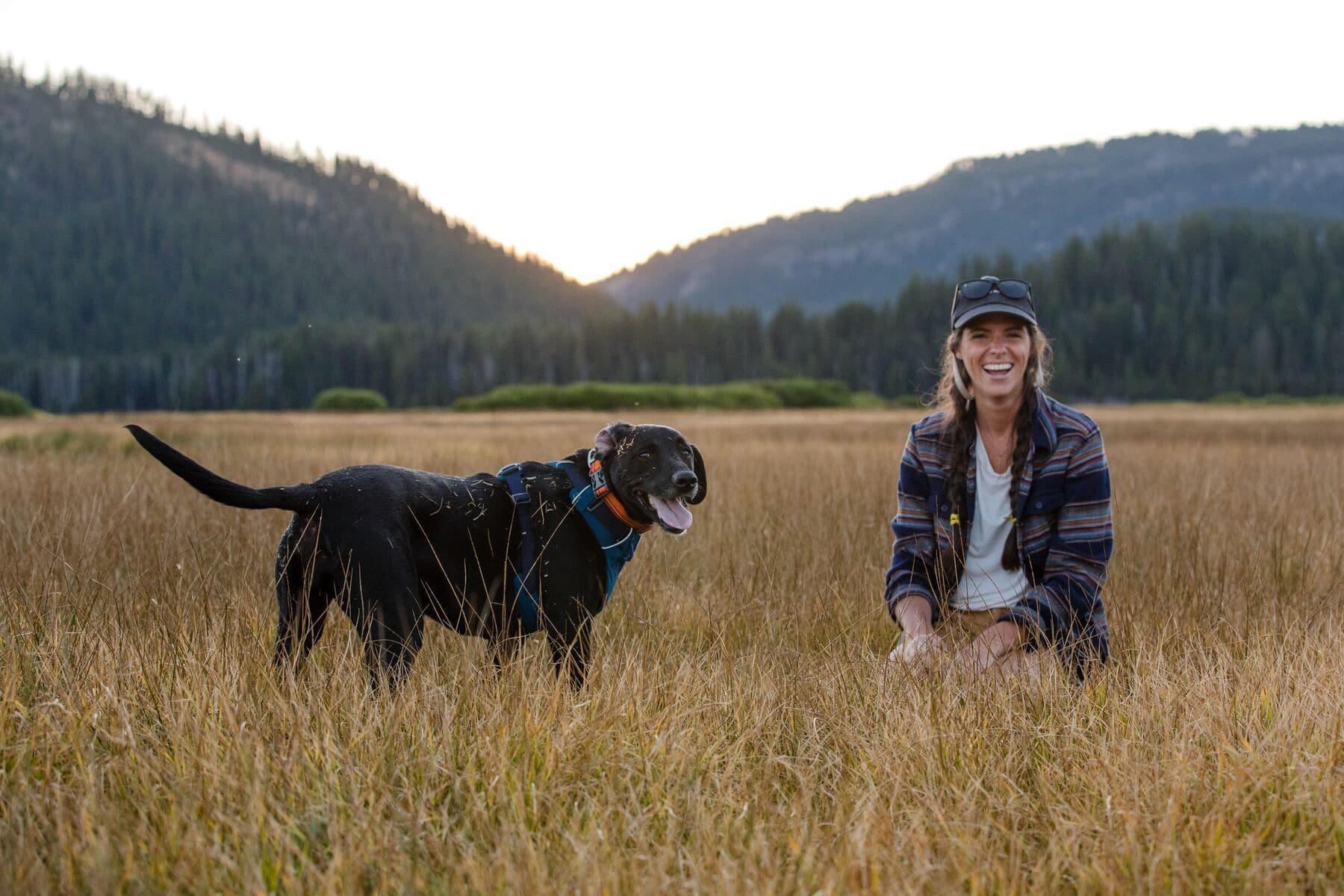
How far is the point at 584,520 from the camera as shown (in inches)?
142

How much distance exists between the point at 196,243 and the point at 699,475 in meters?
146

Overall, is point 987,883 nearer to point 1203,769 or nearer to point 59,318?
point 1203,769

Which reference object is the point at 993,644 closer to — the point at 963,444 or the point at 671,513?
the point at 963,444

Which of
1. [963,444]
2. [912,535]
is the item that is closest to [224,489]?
[912,535]

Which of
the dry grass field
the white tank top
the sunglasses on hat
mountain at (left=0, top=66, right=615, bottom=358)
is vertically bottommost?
the dry grass field

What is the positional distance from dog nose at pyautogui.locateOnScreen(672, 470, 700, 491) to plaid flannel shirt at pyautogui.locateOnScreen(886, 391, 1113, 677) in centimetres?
113

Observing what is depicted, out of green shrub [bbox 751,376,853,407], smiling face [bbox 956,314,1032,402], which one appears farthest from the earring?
green shrub [bbox 751,376,853,407]

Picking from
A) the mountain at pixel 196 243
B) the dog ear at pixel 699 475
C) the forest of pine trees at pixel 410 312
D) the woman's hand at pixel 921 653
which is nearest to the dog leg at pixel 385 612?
the dog ear at pixel 699 475

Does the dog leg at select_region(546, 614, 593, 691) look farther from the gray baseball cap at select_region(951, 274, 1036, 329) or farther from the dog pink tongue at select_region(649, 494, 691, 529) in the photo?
the gray baseball cap at select_region(951, 274, 1036, 329)

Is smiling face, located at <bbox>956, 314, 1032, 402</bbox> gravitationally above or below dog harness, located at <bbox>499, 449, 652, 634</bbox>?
above

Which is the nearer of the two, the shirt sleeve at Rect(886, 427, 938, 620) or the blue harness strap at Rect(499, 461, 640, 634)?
the blue harness strap at Rect(499, 461, 640, 634)

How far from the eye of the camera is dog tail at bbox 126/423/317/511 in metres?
2.90

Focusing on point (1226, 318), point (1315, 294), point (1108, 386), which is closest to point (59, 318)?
point (1108, 386)

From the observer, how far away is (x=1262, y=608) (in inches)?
176
